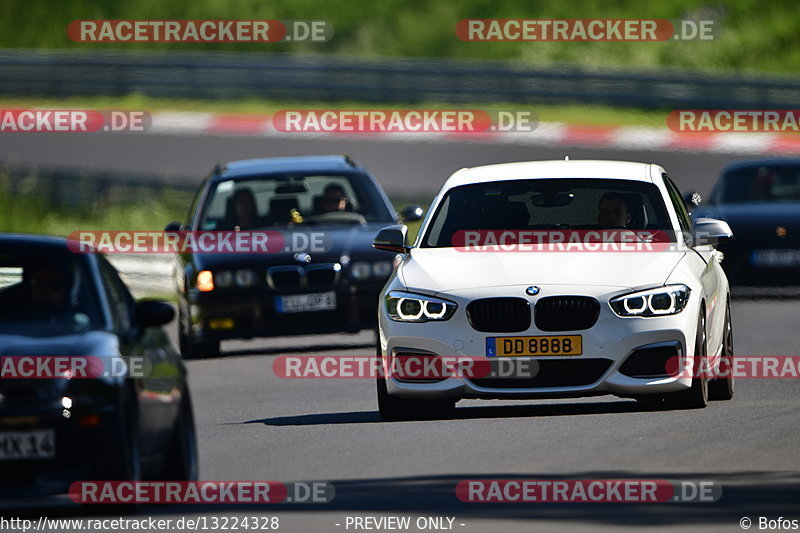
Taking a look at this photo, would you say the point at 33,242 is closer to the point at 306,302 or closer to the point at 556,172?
the point at 556,172

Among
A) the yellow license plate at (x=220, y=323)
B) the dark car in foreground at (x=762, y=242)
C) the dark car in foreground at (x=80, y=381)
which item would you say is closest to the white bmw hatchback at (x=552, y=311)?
the dark car in foreground at (x=80, y=381)

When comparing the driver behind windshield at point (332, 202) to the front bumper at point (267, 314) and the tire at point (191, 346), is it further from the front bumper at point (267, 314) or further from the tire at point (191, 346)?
the tire at point (191, 346)

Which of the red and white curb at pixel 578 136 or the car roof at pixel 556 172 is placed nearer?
the car roof at pixel 556 172

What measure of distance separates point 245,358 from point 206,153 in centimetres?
1618

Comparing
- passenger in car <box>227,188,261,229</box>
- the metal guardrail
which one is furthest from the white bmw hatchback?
the metal guardrail

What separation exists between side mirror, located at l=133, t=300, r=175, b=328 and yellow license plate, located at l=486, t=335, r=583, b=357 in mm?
2357

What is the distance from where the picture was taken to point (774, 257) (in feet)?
63.3

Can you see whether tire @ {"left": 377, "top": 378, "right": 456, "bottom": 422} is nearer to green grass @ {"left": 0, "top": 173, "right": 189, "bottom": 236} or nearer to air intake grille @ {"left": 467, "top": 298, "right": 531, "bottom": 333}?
air intake grille @ {"left": 467, "top": 298, "right": 531, "bottom": 333}

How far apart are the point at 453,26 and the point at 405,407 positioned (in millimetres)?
35947

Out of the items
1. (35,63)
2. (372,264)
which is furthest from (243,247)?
(35,63)

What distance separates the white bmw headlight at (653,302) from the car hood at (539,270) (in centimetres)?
6

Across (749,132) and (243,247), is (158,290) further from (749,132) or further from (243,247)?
(749,132)

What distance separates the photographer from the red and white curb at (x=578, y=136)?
31906 mm

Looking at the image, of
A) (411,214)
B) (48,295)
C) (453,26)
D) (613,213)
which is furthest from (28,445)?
(453,26)
